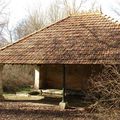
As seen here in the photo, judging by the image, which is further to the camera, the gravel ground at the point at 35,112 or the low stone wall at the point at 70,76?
the low stone wall at the point at 70,76

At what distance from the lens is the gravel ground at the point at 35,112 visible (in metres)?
14.1

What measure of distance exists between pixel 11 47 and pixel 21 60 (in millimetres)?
1855

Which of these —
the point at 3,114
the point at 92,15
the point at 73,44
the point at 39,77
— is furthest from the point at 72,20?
the point at 3,114

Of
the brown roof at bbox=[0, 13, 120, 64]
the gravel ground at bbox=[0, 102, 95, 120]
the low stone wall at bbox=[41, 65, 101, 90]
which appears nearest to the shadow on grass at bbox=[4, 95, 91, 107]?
the low stone wall at bbox=[41, 65, 101, 90]

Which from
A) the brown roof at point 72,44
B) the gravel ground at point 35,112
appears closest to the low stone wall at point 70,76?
the brown roof at point 72,44

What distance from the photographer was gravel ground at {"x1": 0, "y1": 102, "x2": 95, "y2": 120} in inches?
554

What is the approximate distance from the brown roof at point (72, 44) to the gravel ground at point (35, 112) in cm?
216

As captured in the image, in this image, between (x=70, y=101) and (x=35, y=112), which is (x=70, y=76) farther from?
(x=35, y=112)

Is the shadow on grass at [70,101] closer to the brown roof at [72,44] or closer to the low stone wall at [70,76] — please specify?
the low stone wall at [70,76]

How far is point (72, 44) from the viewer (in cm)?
1742

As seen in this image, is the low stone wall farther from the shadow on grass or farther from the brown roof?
the brown roof

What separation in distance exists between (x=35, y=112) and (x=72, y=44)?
4.06 meters

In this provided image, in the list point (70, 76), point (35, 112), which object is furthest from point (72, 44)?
point (35, 112)

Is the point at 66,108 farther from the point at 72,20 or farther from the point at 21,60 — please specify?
the point at 72,20
